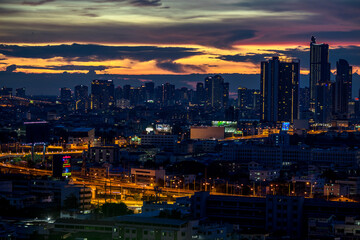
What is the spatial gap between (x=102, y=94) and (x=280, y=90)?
152ft

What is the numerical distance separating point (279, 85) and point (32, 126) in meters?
50.5

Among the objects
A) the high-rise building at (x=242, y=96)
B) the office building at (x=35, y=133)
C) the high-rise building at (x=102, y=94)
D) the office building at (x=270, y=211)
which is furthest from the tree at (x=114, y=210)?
the high-rise building at (x=242, y=96)

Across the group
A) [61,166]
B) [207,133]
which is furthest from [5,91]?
[61,166]

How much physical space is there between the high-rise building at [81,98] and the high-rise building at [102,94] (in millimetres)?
1688

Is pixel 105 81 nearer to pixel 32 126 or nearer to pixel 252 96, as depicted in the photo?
pixel 252 96

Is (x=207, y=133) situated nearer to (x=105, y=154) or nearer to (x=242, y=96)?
(x=105, y=154)

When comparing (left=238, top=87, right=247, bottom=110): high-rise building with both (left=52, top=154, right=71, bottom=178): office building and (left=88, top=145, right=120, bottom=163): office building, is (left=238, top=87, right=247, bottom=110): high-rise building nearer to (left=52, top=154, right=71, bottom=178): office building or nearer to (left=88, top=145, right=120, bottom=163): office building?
(left=88, top=145, right=120, bottom=163): office building

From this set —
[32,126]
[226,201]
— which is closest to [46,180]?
[226,201]

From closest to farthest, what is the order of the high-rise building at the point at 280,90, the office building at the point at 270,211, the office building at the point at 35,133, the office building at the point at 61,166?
the office building at the point at 270,211
the office building at the point at 61,166
the office building at the point at 35,133
the high-rise building at the point at 280,90

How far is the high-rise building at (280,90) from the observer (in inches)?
3664

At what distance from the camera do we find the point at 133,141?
57.5m

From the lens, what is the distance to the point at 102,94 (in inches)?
5285

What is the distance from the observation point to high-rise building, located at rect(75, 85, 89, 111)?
133750mm

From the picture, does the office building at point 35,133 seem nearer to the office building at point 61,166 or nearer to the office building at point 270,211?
the office building at point 61,166
